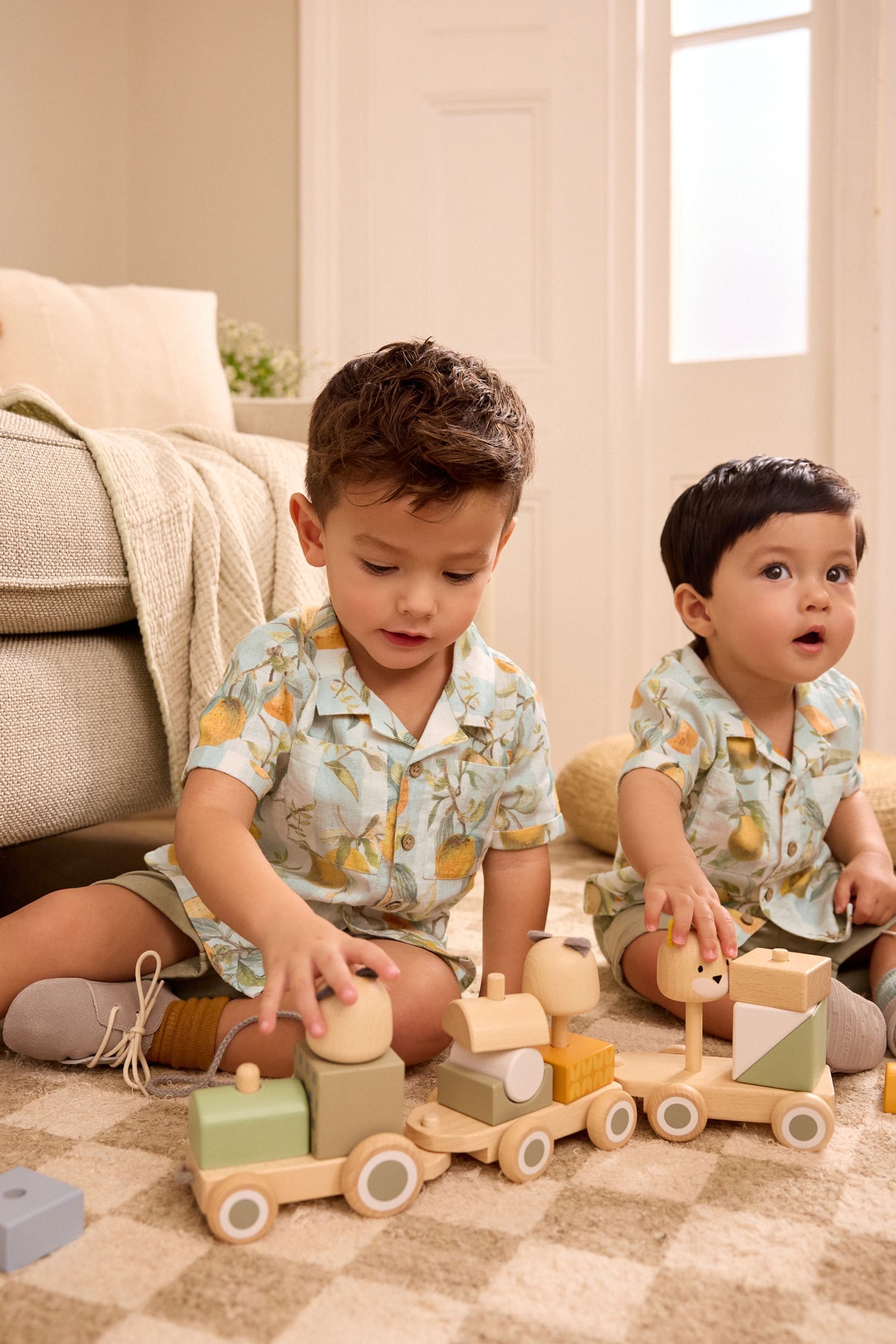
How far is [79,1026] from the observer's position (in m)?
0.82

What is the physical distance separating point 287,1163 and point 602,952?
0.56 m

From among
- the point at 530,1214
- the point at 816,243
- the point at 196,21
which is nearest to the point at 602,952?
the point at 530,1214

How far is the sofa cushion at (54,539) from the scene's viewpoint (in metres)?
0.97

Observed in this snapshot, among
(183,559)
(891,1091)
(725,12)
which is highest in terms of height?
(725,12)

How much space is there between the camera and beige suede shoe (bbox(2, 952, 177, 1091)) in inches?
Answer: 31.9

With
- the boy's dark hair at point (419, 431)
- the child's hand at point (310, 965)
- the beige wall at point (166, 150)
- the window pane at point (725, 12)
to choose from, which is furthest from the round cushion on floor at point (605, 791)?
the window pane at point (725, 12)

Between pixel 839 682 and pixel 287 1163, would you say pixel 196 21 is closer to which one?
pixel 839 682

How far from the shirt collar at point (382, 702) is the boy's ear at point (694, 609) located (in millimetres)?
235

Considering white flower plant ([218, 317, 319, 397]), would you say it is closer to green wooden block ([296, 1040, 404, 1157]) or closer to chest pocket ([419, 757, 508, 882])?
chest pocket ([419, 757, 508, 882])

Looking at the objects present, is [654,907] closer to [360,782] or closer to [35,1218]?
[360,782]

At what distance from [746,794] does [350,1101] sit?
0.52 meters

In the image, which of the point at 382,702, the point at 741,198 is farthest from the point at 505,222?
the point at 382,702

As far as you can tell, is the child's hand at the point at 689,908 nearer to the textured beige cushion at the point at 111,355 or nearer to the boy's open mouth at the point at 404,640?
the boy's open mouth at the point at 404,640

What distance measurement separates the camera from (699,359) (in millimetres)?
2438
